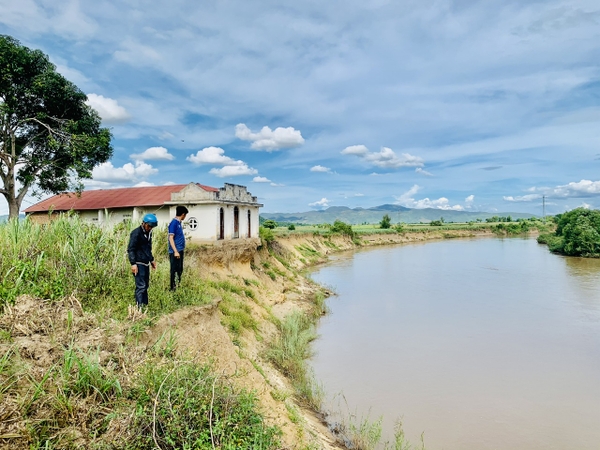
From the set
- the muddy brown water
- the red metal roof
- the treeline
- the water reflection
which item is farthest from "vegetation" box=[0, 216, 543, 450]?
the treeline

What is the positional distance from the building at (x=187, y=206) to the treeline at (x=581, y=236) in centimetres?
3450

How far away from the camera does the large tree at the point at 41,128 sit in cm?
1559

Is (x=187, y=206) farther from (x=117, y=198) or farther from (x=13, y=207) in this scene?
(x=13, y=207)

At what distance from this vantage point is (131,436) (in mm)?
3340

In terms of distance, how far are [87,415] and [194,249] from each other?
9.28 meters

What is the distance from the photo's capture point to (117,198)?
19844 millimetres

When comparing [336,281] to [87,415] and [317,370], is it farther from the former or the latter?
[87,415]

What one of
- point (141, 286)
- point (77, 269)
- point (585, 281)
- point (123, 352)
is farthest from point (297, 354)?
point (585, 281)

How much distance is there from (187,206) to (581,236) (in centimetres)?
3864

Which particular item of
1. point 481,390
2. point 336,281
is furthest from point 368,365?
point 336,281

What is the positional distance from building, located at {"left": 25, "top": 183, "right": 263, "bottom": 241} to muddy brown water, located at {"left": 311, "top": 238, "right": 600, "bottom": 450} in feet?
19.6

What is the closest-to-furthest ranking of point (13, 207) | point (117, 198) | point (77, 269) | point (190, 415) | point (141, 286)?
point (190, 415)
point (141, 286)
point (77, 269)
point (13, 207)
point (117, 198)

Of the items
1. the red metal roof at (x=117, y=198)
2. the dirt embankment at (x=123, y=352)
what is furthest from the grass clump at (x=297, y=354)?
the red metal roof at (x=117, y=198)

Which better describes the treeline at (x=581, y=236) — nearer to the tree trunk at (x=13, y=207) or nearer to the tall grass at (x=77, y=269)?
the tall grass at (x=77, y=269)
